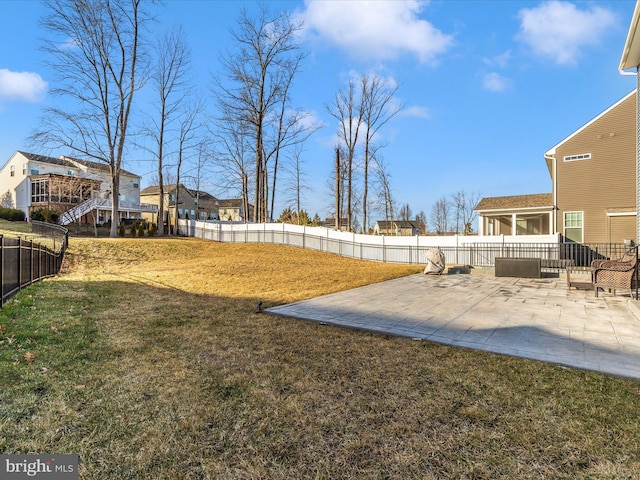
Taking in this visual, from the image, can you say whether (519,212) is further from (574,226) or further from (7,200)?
(7,200)

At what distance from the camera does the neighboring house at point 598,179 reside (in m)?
16.0

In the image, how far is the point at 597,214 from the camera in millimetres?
16844

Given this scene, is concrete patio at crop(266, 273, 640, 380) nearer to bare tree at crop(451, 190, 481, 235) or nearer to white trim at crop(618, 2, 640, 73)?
white trim at crop(618, 2, 640, 73)

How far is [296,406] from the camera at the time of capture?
2.70 meters

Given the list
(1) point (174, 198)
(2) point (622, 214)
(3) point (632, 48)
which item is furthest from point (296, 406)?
(1) point (174, 198)

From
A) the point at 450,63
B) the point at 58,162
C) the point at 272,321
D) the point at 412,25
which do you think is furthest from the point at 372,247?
the point at 58,162

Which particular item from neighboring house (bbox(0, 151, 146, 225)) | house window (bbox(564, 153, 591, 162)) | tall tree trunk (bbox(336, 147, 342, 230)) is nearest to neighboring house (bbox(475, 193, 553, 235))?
house window (bbox(564, 153, 591, 162))

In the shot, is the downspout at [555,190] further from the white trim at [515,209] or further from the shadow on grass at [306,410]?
the shadow on grass at [306,410]

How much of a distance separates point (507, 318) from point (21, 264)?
10.8 metres

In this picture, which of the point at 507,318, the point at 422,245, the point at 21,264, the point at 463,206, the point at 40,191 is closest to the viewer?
the point at 507,318

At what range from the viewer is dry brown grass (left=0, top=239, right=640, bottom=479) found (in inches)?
78.8

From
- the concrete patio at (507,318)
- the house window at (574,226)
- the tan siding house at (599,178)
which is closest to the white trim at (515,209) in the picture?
the house window at (574,226)

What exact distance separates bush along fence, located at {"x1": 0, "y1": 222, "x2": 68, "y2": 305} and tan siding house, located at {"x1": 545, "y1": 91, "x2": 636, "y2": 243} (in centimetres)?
2331

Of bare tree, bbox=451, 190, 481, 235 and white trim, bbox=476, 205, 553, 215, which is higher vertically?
bare tree, bbox=451, 190, 481, 235
